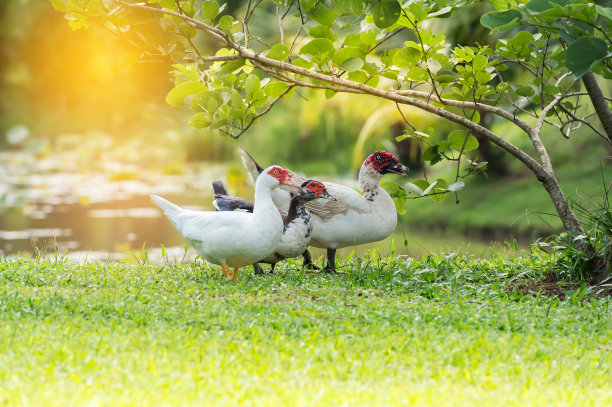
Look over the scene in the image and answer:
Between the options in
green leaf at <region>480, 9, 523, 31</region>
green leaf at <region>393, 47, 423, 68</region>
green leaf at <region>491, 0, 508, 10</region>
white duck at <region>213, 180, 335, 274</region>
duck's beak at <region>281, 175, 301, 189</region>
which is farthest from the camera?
duck's beak at <region>281, 175, 301, 189</region>

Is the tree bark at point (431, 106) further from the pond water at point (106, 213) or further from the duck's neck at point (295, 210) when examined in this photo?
the pond water at point (106, 213)

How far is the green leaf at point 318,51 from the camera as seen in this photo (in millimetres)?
4570

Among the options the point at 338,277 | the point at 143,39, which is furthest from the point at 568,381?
the point at 143,39

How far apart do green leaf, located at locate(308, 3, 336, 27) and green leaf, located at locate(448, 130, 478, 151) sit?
44.1 inches

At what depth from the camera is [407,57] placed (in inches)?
186

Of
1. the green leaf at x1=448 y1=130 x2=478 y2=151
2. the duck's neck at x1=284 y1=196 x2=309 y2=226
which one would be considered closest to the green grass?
the duck's neck at x1=284 y1=196 x2=309 y2=226

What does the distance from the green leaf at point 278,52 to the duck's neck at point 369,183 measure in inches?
45.1

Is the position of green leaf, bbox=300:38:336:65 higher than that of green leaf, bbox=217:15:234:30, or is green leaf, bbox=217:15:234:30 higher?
green leaf, bbox=217:15:234:30

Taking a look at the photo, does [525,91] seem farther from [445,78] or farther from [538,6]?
[538,6]

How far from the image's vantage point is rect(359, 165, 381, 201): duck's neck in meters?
5.50

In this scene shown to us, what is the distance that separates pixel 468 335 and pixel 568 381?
627mm

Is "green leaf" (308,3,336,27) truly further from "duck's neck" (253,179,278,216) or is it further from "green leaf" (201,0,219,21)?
"duck's neck" (253,179,278,216)

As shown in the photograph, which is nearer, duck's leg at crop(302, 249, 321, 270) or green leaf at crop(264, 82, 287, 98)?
green leaf at crop(264, 82, 287, 98)

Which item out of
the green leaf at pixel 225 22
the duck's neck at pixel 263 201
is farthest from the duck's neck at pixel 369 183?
the green leaf at pixel 225 22
